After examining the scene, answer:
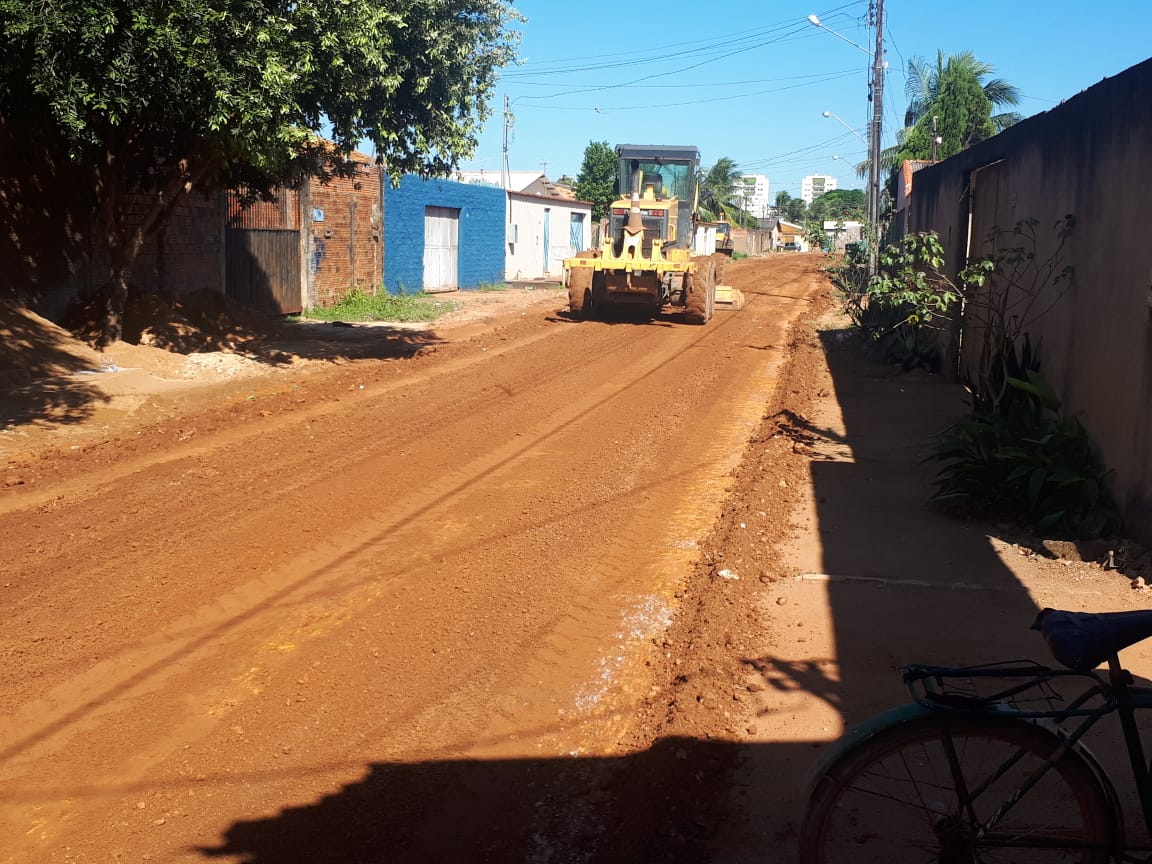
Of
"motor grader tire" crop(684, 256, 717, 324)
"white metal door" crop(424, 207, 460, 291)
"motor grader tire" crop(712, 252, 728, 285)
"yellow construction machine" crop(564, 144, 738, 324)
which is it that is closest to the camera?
"yellow construction machine" crop(564, 144, 738, 324)

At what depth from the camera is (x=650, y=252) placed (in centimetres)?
2225

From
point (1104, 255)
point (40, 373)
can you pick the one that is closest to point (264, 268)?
point (40, 373)

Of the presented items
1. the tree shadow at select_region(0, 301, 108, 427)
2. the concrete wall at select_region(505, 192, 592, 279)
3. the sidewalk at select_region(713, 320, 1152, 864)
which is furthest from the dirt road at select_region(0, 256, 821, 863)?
the concrete wall at select_region(505, 192, 592, 279)

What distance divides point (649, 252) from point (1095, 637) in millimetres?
19784

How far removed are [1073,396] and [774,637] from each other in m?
4.06

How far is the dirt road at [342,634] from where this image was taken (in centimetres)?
400

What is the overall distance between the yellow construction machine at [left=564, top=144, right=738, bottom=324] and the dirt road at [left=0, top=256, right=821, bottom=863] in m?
11.0

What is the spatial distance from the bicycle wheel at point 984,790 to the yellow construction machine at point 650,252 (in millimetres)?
18652

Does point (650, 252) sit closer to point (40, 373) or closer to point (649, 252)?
point (649, 252)

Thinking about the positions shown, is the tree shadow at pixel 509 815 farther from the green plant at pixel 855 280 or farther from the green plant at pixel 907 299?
the green plant at pixel 855 280

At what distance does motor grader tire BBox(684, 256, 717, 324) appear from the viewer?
880 inches

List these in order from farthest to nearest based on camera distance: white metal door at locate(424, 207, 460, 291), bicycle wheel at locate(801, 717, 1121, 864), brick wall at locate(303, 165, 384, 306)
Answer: white metal door at locate(424, 207, 460, 291) → brick wall at locate(303, 165, 384, 306) → bicycle wheel at locate(801, 717, 1121, 864)

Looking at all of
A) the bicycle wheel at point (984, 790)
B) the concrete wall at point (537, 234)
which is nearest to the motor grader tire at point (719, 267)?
the concrete wall at point (537, 234)

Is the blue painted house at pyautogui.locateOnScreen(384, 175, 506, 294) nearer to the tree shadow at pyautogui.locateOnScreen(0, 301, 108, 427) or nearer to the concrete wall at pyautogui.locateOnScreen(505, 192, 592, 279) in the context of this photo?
the concrete wall at pyautogui.locateOnScreen(505, 192, 592, 279)
